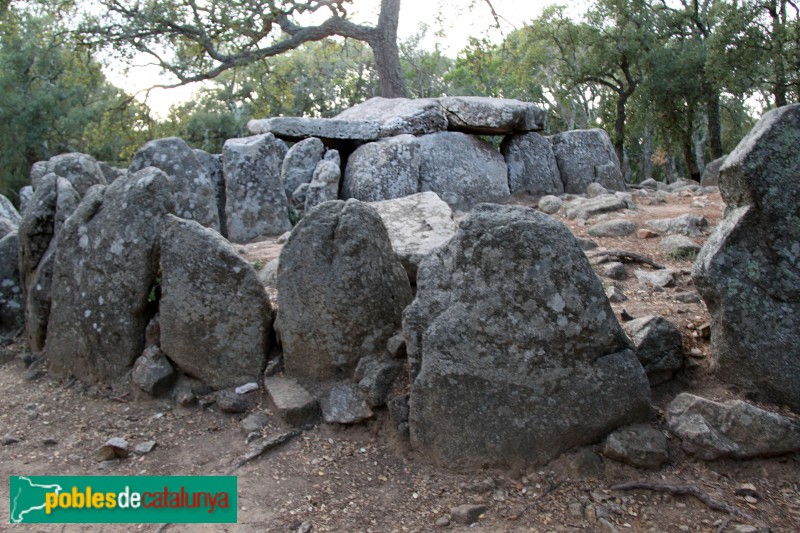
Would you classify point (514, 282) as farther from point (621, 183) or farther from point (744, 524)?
point (621, 183)

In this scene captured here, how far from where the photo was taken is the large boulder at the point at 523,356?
4070 mm

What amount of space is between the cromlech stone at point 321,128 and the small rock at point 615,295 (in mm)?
5897

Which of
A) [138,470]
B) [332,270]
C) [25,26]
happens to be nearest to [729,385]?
[332,270]

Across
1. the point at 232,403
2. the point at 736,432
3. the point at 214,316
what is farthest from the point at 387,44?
the point at 736,432

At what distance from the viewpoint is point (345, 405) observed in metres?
4.84

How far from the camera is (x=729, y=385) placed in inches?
171

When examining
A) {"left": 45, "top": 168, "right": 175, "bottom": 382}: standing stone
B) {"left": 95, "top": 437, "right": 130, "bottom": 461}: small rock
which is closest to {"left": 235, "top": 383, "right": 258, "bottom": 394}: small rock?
{"left": 95, "top": 437, "right": 130, "bottom": 461}: small rock

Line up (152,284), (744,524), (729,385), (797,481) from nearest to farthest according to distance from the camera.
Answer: (744,524), (797,481), (729,385), (152,284)

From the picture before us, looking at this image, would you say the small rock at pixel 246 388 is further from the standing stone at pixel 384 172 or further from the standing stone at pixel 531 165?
the standing stone at pixel 531 165

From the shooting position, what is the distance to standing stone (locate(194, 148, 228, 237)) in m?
9.33

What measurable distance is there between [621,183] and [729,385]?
837cm

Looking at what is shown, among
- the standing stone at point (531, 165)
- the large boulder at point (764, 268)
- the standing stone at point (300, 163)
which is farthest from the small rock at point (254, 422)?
the standing stone at point (531, 165)

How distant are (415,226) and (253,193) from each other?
133 inches

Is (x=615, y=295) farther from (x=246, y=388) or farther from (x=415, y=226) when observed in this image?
(x=246, y=388)
